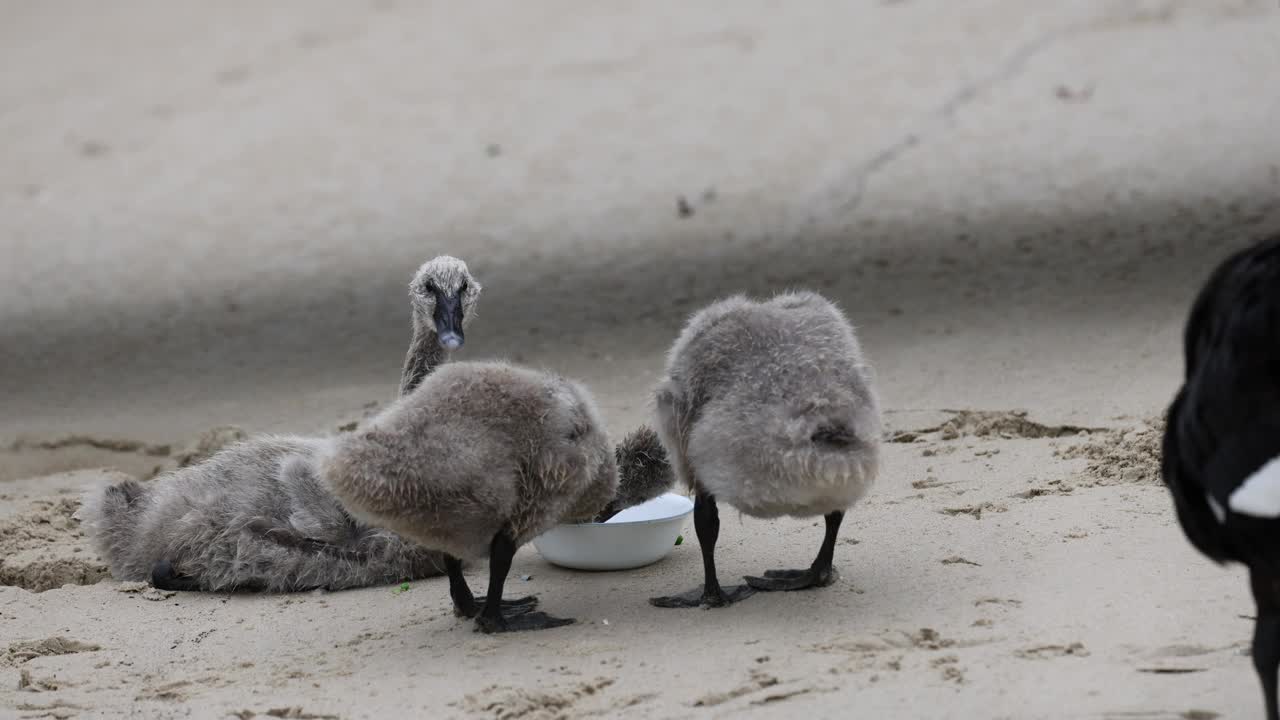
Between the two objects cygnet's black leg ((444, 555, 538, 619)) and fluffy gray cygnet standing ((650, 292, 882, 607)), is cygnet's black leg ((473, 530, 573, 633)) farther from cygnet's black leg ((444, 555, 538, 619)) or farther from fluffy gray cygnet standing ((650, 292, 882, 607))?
fluffy gray cygnet standing ((650, 292, 882, 607))

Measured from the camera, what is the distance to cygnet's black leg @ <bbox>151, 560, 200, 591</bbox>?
209 inches

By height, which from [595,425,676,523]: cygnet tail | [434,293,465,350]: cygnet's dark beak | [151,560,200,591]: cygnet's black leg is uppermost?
[434,293,465,350]: cygnet's dark beak

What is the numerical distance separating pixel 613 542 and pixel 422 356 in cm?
98

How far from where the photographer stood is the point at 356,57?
539 inches

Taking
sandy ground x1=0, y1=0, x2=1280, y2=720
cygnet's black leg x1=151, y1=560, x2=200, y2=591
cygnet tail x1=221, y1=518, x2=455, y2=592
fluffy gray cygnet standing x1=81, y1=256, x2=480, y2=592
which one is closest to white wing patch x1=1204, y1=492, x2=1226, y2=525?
sandy ground x1=0, y1=0, x2=1280, y2=720

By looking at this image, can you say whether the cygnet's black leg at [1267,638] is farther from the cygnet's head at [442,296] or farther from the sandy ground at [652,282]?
the cygnet's head at [442,296]

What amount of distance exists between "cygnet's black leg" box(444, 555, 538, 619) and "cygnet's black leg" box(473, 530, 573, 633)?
0.42 ft

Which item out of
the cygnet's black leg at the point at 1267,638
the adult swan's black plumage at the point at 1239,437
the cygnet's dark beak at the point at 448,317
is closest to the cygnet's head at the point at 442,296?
the cygnet's dark beak at the point at 448,317

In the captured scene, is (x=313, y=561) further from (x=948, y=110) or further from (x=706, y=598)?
(x=948, y=110)

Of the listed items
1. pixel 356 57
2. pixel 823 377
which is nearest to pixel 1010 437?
pixel 823 377

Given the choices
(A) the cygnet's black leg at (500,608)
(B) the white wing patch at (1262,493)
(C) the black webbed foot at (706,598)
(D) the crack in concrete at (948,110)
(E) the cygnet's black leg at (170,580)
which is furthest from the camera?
(D) the crack in concrete at (948,110)

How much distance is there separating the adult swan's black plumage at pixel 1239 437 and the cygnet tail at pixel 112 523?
3762 millimetres

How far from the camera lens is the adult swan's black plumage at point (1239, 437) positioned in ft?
9.82

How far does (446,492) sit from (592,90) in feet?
27.4
